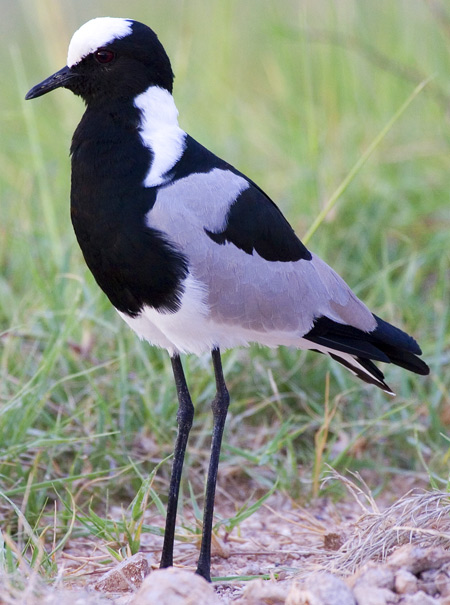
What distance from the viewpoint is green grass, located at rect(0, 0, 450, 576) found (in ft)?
10.0

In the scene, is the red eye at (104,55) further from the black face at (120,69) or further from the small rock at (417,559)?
the small rock at (417,559)

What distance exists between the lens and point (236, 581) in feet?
8.19

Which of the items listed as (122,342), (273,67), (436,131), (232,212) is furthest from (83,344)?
(273,67)

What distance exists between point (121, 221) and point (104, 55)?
50 cm

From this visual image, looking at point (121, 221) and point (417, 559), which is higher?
point (121, 221)

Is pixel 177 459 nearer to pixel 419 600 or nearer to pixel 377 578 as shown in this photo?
pixel 377 578

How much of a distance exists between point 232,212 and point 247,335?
36cm

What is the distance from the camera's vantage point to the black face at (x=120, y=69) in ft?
8.47

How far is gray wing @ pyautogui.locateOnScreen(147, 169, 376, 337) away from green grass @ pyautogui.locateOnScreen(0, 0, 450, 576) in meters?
0.50

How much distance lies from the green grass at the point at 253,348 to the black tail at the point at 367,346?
1.00ft

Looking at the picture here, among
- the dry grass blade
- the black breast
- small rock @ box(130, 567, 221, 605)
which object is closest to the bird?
the black breast

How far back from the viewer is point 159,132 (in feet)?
8.51

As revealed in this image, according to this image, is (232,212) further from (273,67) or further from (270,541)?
(273,67)

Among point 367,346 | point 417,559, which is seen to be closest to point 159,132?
point 367,346
